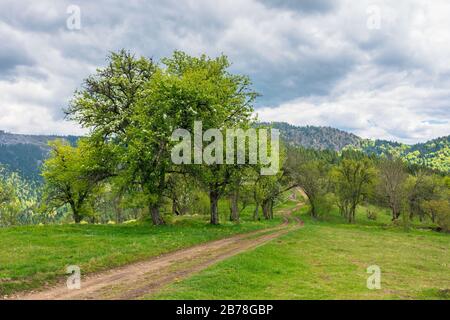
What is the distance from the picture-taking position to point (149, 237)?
32.8 m

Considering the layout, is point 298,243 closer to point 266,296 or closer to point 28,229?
point 266,296

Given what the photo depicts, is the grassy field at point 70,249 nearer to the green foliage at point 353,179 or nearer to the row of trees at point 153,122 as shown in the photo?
the row of trees at point 153,122

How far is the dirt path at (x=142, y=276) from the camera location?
1686cm

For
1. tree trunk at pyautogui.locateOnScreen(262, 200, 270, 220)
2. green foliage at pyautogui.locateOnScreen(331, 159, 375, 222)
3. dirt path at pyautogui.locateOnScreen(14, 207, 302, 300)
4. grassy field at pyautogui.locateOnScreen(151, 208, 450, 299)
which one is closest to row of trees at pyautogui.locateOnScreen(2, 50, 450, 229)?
dirt path at pyautogui.locateOnScreen(14, 207, 302, 300)

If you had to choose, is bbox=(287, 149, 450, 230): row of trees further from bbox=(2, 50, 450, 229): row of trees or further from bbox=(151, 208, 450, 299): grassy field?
bbox=(151, 208, 450, 299): grassy field

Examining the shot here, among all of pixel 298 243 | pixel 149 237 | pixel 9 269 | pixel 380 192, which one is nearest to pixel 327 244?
pixel 298 243

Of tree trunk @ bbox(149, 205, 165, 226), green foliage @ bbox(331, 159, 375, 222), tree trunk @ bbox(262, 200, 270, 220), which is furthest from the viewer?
green foliage @ bbox(331, 159, 375, 222)

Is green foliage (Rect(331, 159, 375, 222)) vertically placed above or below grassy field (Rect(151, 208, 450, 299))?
above

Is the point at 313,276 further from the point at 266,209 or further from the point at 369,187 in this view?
the point at 369,187

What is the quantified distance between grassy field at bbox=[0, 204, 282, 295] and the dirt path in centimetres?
122

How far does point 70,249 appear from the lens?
26594 mm

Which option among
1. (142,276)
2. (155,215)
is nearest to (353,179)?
(155,215)

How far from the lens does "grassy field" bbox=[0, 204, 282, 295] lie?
19.7m
